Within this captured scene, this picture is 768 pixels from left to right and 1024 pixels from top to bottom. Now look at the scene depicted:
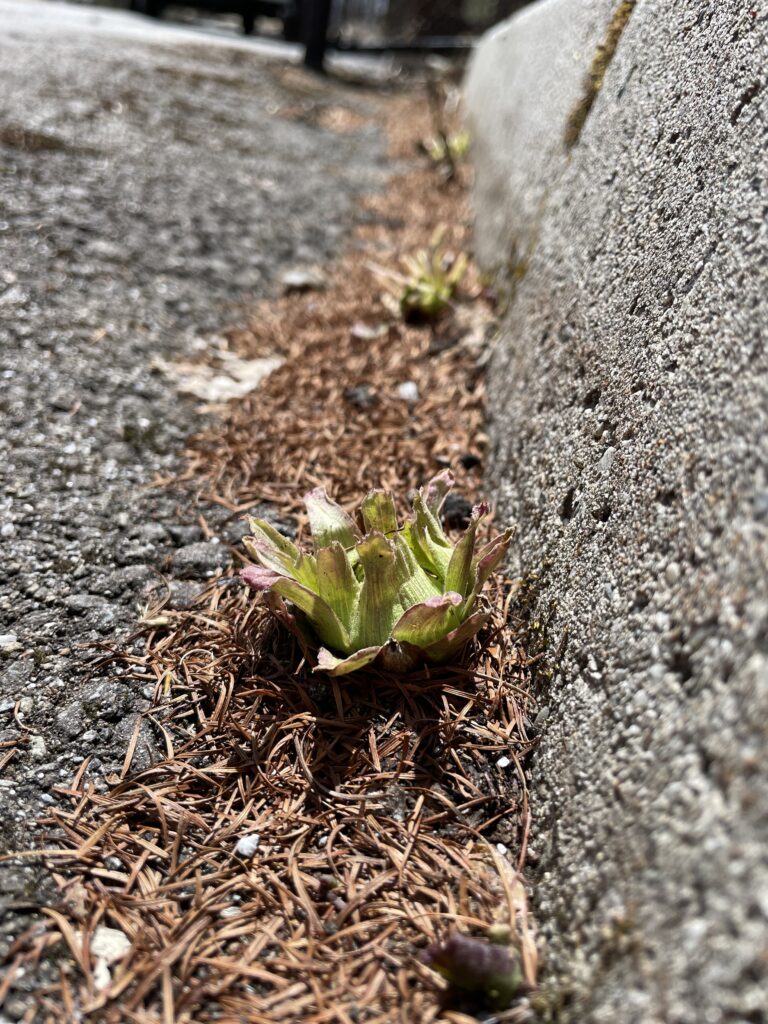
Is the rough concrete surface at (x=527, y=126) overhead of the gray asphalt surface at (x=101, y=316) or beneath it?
overhead

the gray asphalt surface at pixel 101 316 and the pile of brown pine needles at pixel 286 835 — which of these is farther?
the gray asphalt surface at pixel 101 316

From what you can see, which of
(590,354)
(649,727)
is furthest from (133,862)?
(590,354)

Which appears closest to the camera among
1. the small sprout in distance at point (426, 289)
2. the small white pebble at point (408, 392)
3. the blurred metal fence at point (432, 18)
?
the small white pebble at point (408, 392)

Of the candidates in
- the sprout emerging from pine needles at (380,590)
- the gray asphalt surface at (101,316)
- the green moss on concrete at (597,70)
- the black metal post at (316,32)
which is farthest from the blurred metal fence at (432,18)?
the sprout emerging from pine needles at (380,590)

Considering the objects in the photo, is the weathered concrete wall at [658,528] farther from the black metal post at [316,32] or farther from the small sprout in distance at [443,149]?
the black metal post at [316,32]

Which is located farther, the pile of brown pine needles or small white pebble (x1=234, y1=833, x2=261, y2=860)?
small white pebble (x1=234, y1=833, x2=261, y2=860)

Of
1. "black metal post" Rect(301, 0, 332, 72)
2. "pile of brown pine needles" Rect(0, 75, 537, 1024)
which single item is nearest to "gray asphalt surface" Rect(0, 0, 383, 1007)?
"pile of brown pine needles" Rect(0, 75, 537, 1024)

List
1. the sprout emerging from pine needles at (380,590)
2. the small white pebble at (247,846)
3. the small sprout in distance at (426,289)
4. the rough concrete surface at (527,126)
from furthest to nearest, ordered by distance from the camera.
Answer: the small sprout in distance at (426,289) → the rough concrete surface at (527,126) → the sprout emerging from pine needles at (380,590) → the small white pebble at (247,846)

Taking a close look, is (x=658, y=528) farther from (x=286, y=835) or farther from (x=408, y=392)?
(x=408, y=392)

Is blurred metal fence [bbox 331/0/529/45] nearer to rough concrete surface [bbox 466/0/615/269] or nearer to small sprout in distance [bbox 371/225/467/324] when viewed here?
rough concrete surface [bbox 466/0/615/269]
